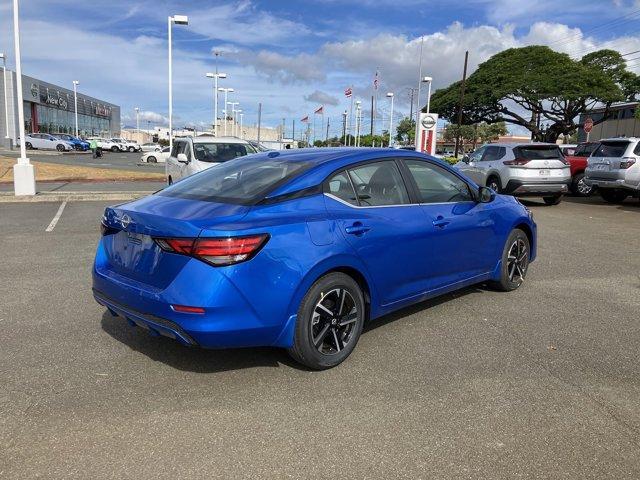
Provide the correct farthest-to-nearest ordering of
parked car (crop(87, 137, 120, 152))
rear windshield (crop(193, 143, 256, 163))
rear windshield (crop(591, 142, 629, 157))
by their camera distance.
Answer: parked car (crop(87, 137, 120, 152)), rear windshield (crop(591, 142, 629, 157)), rear windshield (crop(193, 143, 256, 163))

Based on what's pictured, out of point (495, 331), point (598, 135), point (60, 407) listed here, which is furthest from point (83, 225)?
point (598, 135)

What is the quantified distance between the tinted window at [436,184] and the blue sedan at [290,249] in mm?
14

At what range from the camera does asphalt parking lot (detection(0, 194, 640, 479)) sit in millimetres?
2801

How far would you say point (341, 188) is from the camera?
13.4ft

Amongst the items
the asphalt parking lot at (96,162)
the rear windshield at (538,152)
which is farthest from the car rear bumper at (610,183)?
the asphalt parking lot at (96,162)

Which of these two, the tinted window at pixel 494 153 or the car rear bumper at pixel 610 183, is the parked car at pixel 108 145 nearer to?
the tinted window at pixel 494 153

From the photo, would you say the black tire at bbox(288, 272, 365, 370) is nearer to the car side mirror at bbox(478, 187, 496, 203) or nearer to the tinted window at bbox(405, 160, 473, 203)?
the tinted window at bbox(405, 160, 473, 203)

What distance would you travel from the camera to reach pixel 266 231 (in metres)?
3.42

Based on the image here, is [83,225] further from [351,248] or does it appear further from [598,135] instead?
[598,135]

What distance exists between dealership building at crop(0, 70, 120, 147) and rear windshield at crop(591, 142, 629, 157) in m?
46.3

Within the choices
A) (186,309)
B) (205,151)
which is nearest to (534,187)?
(205,151)

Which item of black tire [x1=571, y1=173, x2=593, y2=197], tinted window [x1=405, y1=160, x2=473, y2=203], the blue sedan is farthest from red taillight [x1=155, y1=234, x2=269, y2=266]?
black tire [x1=571, y1=173, x2=593, y2=197]

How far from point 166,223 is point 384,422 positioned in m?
1.81

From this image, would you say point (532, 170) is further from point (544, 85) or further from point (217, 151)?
point (544, 85)
